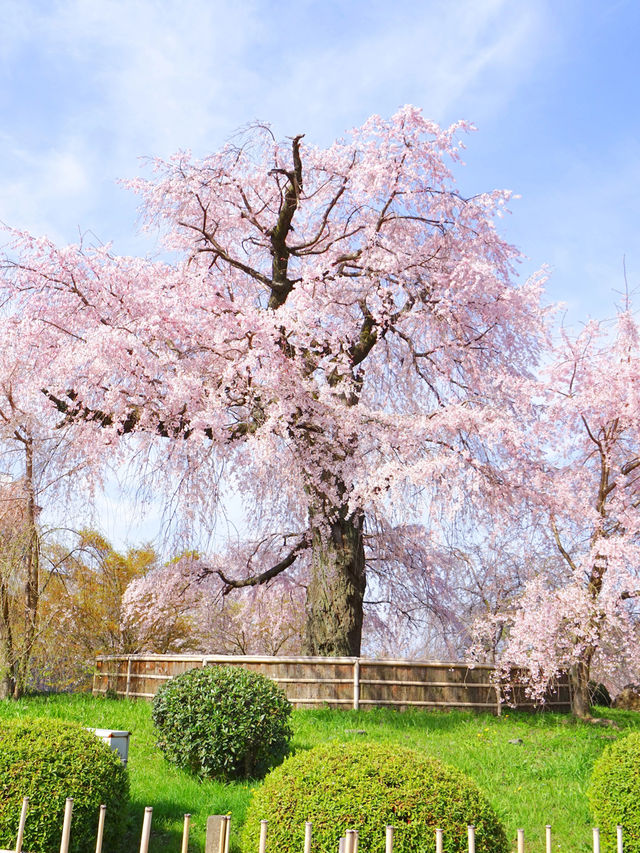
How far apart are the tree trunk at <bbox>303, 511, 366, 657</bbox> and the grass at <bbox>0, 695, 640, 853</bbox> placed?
1.52m

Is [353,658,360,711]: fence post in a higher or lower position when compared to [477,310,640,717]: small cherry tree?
lower

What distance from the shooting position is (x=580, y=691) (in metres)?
13.4

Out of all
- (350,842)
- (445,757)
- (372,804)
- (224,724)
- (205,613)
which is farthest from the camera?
(205,613)

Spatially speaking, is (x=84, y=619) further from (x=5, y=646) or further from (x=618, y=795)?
(x=618, y=795)

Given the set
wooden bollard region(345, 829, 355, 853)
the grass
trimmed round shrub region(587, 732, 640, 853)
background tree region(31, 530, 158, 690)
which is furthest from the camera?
background tree region(31, 530, 158, 690)

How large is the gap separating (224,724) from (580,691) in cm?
734

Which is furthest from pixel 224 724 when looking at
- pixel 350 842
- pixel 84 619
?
pixel 84 619

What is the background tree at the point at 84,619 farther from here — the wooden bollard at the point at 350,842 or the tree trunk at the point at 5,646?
Answer: the wooden bollard at the point at 350,842

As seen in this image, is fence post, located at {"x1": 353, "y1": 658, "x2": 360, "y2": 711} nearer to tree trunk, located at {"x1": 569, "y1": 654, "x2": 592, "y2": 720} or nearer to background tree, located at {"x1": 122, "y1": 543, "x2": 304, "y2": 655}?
tree trunk, located at {"x1": 569, "y1": 654, "x2": 592, "y2": 720}

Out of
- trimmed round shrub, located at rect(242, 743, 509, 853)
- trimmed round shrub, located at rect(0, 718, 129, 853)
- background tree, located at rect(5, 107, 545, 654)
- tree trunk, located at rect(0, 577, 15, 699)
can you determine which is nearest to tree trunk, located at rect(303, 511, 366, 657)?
background tree, located at rect(5, 107, 545, 654)

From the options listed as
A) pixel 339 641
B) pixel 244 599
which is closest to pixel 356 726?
pixel 339 641

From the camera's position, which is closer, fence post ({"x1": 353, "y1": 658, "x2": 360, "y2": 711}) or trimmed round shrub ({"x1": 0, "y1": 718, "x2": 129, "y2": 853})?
trimmed round shrub ({"x1": 0, "y1": 718, "x2": 129, "y2": 853})

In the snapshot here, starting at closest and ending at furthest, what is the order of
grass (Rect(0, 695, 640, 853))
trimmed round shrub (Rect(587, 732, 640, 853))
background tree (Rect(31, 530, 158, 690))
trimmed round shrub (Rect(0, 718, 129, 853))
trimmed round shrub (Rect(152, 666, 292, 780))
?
1. trimmed round shrub (Rect(0, 718, 129, 853))
2. trimmed round shrub (Rect(587, 732, 640, 853))
3. grass (Rect(0, 695, 640, 853))
4. trimmed round shrub (Rect(152, 666, 292, 780))
5. background tree (Rect(31, 530, 158, 690))

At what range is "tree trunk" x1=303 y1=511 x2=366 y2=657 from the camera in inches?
528
